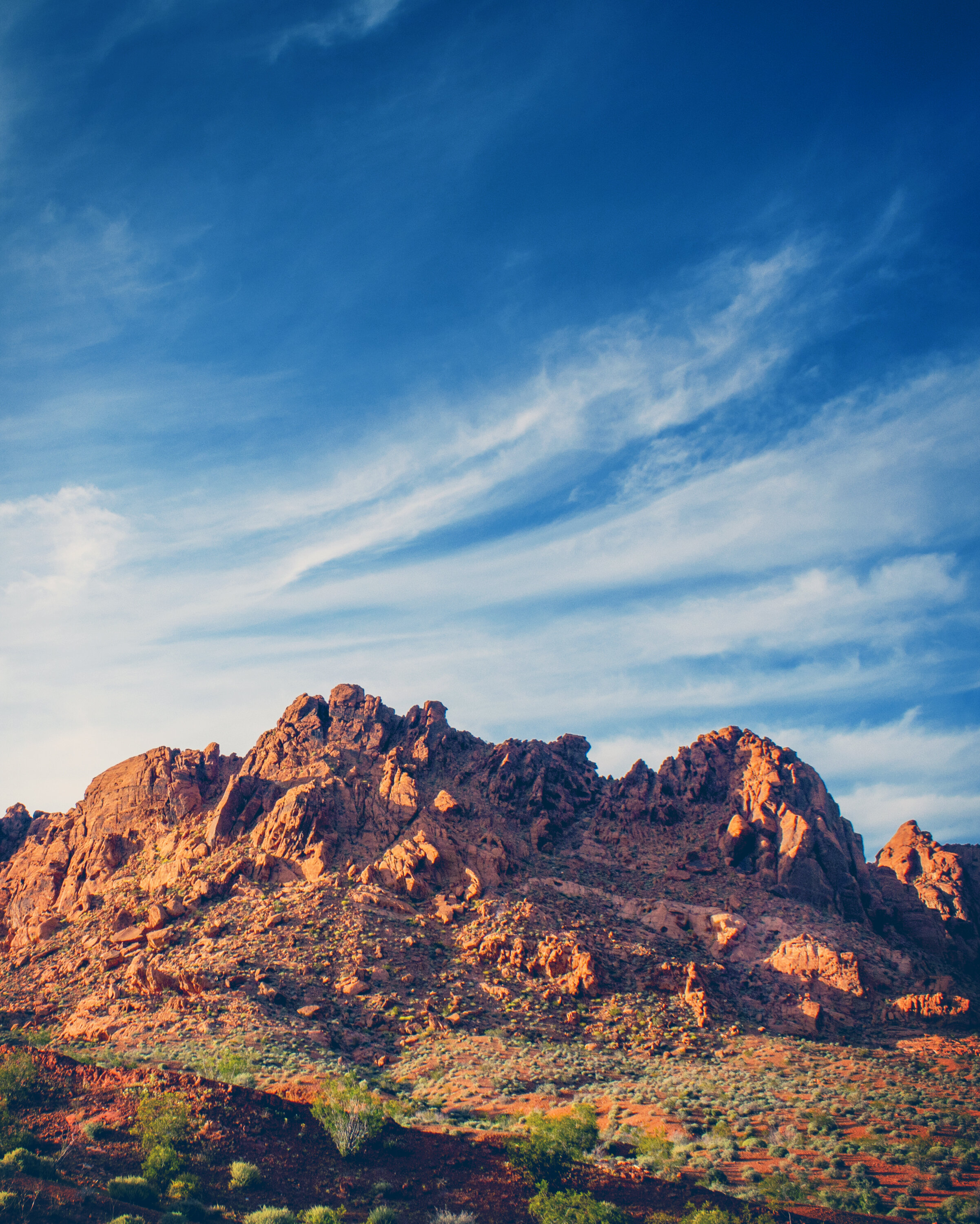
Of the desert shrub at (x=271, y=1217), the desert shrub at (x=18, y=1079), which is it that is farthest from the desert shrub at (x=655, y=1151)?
the desert shrub at (x=18, y=1079)

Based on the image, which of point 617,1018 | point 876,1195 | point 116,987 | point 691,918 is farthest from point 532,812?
point 876,1195

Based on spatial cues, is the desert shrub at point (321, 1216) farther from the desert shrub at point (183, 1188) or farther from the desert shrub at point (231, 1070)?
the desert shrub at point (231, 1070)

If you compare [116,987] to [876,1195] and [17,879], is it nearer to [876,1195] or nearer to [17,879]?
[17,879]

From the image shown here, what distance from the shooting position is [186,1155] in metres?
33.0

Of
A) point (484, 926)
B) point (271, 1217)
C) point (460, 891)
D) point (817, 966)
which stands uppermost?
point (460, 891)

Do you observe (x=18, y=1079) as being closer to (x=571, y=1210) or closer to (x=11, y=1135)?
(x=11, y=1135)

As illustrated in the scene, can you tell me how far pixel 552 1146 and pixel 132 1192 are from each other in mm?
18616

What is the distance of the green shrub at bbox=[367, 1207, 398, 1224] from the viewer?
29.8 metres

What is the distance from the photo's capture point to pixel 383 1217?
29984 mm

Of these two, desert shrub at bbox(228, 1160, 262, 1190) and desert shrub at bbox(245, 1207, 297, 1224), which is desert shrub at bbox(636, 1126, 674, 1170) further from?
desert shrub at bbox(228, 1160, 262, 1190)

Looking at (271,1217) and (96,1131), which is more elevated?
(96,1131)

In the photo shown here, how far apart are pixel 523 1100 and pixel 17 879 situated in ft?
199

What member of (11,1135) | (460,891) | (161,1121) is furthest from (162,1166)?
(460,891)

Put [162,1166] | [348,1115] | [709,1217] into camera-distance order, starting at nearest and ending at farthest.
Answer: [709,1217] < [162,1166] < [348,1115]
